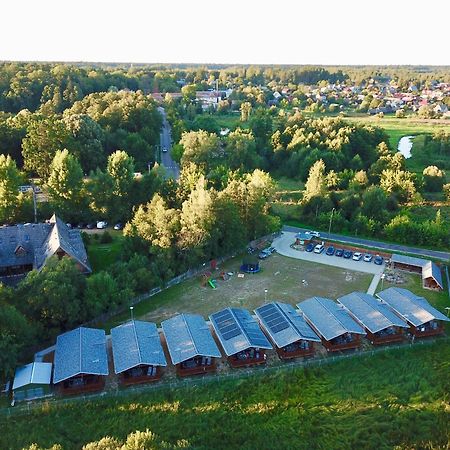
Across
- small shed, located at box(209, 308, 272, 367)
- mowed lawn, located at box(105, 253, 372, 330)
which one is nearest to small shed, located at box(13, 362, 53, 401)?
mowed lawn, located at box(105, 253, 372, 330)

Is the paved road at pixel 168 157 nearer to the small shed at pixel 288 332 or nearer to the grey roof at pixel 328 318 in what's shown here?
the grey roof at pixel 328 318

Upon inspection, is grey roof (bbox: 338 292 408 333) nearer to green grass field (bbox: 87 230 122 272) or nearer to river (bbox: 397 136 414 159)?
green grass field (bbox: 87 230 122 272)

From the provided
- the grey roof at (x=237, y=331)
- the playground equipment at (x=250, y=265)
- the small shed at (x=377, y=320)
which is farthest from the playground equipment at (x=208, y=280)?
the small shed at (x=377, y=320)

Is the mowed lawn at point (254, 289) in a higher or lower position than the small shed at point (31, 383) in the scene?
lower

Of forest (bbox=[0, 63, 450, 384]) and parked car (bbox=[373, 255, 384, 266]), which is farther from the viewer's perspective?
A: parked car (bbox=[373, 255, 384, 266])

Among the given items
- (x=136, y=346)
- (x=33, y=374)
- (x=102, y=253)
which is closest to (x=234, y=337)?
(x=136, y=346)

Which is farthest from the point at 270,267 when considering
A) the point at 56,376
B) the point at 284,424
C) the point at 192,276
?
the point at 56,376
